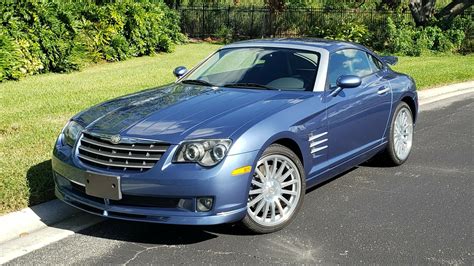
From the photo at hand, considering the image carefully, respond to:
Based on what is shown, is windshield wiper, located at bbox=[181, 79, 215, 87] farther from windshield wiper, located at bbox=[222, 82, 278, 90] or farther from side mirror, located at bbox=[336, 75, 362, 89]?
side mirror, located at bbox=[336, 75, 362, 89]

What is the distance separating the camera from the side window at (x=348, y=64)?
5.42 metres

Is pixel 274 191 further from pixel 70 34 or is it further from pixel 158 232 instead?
pixel 70 34

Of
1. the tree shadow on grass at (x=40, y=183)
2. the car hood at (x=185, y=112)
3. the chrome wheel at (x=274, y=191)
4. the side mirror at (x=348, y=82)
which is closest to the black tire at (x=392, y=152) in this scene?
the side mirror at (x=348, y=82)

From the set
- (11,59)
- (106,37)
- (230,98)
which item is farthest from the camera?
(106,37)

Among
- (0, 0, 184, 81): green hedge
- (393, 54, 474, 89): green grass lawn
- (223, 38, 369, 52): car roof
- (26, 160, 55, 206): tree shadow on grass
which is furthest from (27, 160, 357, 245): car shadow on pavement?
(0, 0, 184, 81): green hedge

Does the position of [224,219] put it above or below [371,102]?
below

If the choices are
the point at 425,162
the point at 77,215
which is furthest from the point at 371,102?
the point at 77,215

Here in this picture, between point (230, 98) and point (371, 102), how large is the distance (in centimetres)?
157

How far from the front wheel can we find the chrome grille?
3.00 meters

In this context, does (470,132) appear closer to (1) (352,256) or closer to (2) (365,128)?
(2) (365,128)

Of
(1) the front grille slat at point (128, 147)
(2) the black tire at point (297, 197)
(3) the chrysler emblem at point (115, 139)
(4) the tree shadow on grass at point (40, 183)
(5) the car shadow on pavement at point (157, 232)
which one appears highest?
(3) the chrysler emblem at point (115, 139)

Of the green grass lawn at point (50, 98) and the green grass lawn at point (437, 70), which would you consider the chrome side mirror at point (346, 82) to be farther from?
the green grass lawn at point (437, 70)

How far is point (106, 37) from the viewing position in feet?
55.0

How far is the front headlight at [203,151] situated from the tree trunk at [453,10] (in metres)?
20.8
